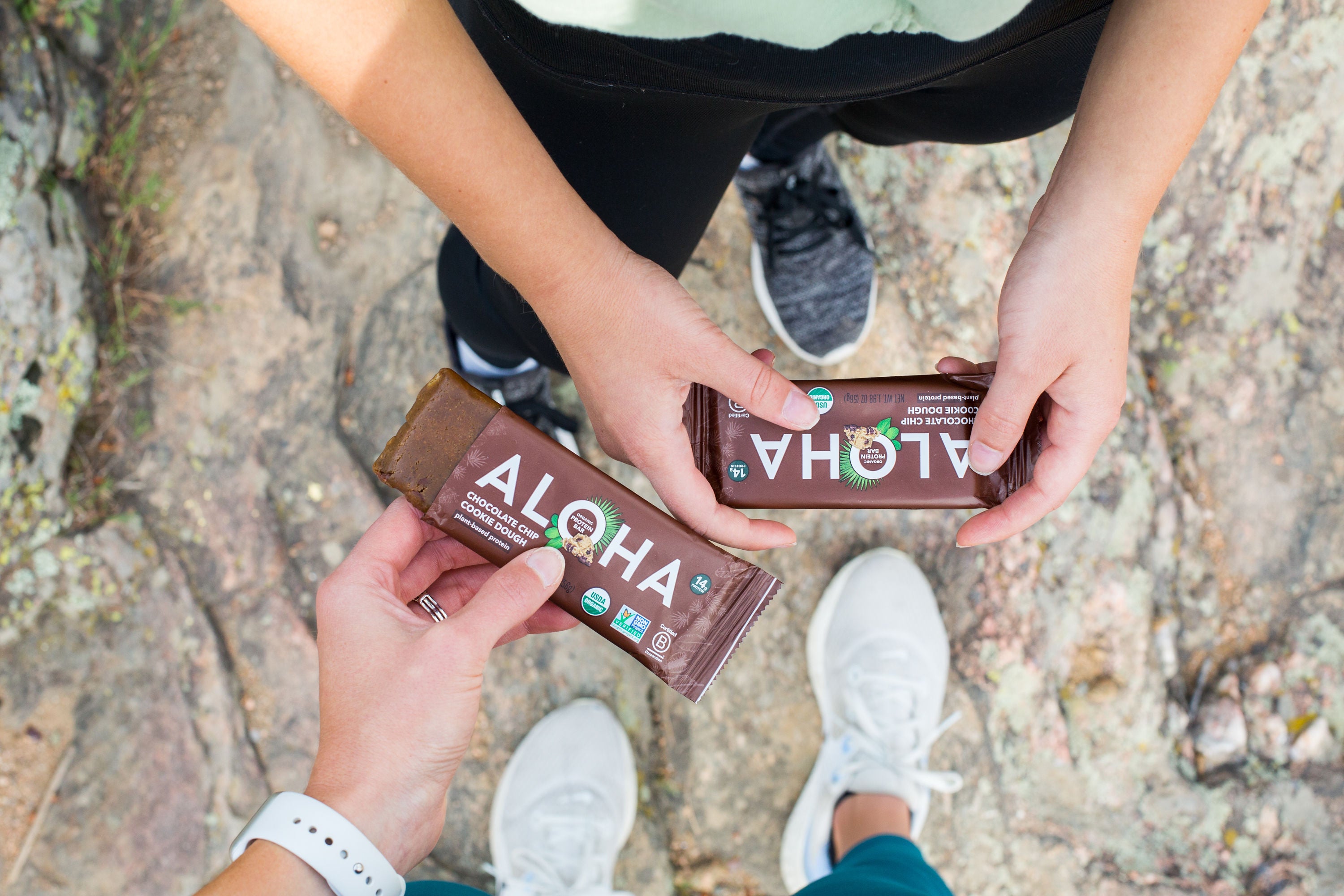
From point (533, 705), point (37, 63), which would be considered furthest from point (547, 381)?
point (37, 63)

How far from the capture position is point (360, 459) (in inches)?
83.3

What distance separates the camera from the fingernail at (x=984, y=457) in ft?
4.06

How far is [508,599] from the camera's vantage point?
1143 mm

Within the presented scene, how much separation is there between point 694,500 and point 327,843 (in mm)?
691

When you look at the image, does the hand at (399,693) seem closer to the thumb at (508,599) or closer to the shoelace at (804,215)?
the thumb at (508,599)

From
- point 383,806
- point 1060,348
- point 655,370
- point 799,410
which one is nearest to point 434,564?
point 383,806

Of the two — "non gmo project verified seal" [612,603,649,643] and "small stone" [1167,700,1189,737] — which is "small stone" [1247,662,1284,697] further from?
"non gmo project verified seal" [612,603,649,643]

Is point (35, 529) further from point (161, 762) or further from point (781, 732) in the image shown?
point (781, 732)

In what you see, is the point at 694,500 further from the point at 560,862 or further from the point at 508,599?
the point at 560,862

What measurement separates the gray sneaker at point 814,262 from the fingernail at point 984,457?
2.90 ft

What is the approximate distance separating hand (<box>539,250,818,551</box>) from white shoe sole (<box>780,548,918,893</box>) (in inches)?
37.9

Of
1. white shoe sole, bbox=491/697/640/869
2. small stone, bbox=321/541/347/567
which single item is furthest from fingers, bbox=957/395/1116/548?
small stone, bbox=321/541/347/567

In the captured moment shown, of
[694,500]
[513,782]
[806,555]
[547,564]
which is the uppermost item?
[806,555]

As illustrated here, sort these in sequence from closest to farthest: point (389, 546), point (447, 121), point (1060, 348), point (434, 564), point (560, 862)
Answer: point (447, 121) → point (1060, 348) → point (389, 546) → point (434, 564) → point (560, 862)
